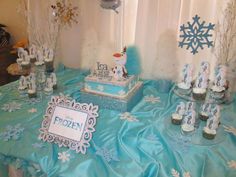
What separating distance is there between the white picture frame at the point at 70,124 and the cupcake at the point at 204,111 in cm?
48

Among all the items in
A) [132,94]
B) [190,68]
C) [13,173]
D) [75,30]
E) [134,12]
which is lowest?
[13,173]

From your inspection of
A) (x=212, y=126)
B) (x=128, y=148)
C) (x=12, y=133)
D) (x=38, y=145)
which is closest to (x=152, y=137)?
(x=128, y=148)

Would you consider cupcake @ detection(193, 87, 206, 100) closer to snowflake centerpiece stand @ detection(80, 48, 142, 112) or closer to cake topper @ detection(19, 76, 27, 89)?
snowflake centerpiece stand @ detection(80, 48, 142, 112)

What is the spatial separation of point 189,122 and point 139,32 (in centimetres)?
71

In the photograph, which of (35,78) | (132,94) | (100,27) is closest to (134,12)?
(100,27)

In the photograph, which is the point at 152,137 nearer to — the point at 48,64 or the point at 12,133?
the point at 12,133

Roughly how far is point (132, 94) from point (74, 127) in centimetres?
37

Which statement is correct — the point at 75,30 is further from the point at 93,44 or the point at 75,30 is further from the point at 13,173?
the point at 13,173

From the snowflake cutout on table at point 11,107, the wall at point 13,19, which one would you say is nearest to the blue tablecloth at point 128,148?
the snowflake cutout on table at point 11,107

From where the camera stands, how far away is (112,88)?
1184mm

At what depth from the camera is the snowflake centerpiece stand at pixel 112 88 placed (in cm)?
118

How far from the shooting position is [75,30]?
5.77 ft

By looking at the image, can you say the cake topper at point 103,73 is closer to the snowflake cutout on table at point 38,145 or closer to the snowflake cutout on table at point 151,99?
the snowflake cutout on table at point 151,99

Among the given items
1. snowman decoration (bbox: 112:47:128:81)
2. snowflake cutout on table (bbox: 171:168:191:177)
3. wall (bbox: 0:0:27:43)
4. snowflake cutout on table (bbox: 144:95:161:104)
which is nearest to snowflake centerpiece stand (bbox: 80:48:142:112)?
snowman decoration (bbox: 112:47:128:81)
